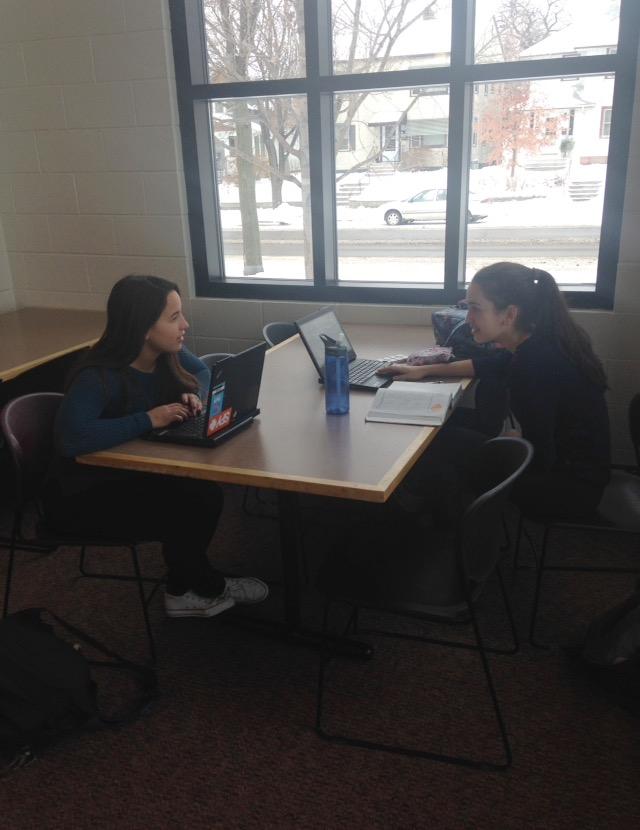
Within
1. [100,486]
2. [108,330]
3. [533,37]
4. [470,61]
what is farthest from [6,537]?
[533,37]

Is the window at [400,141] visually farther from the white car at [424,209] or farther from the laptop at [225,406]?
the laptop at [225,406]

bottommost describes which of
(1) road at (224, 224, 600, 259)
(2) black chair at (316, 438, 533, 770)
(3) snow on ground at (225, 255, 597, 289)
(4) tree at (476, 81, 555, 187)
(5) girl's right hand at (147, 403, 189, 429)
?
(2) black chair at (316, 438, 533, 770)

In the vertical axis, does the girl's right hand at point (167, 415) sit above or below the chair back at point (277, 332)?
above

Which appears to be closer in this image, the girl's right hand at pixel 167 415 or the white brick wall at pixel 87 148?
the girl's right hand at pixel 167 415

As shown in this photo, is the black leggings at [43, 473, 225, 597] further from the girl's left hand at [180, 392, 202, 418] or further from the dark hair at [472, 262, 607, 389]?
the dark hair at [472, 262, 607, 389]

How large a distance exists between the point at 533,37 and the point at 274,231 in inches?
59.8

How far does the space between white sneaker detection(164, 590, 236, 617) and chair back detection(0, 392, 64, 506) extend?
1.88 feet

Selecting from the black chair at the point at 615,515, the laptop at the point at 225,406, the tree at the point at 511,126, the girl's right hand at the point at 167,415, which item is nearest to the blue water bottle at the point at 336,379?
the laptop at the point at 225,406

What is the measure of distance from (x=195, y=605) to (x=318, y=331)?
3.51ft

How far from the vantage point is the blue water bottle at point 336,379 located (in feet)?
6.63

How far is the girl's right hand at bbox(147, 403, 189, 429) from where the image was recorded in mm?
1930

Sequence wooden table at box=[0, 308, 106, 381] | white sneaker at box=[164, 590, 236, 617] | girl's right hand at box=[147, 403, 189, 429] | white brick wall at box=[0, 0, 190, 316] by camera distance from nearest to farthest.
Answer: girl's right hand at box=[147, 403, 189, 429]
white sneaker at box=[164, 590, 236, 617]
wooden table at box=[0, 308, 106, 381]
white brick wall at box=[0, 0, 190, 316]

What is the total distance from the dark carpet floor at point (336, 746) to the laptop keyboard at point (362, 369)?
834mm

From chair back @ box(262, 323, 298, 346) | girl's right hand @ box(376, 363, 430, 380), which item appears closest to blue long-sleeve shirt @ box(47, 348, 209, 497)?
girl's right hand @ box(376, 363, 430, 380)
